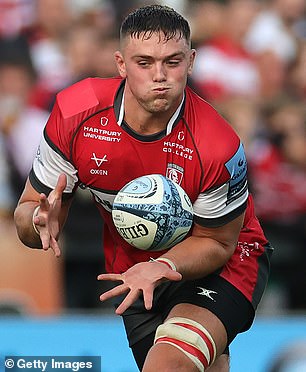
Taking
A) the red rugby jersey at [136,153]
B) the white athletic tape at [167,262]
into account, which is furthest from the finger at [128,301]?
the red rugby jersey at [136,153]

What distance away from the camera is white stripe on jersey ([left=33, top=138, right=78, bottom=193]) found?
516cm

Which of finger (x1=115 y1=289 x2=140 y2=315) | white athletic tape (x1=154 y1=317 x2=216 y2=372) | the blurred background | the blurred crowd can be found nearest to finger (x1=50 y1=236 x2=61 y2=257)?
finger (x1=115 y1=289 x2=140 y2=315)

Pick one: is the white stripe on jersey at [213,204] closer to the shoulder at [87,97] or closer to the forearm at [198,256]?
the forearm at [198,256]

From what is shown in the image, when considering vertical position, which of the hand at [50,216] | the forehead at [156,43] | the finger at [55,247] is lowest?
the finger at [55,247]

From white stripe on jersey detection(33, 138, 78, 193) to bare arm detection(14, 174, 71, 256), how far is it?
12cm

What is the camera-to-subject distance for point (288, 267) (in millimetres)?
9961

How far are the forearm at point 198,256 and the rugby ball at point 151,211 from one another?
0.32 feet

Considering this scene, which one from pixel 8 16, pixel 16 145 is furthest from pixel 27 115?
pixel 8 16

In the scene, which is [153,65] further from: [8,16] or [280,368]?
[8,16]

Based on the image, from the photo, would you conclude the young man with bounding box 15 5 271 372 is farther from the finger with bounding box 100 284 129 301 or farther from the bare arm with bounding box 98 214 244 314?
the finger with bounding box 100 284 129 301

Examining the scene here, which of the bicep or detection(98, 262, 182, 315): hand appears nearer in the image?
detection(98, 262, 182, 315): hand

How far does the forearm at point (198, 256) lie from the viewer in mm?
4875

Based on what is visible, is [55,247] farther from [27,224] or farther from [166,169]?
[166,169]

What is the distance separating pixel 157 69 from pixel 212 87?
192 inches
